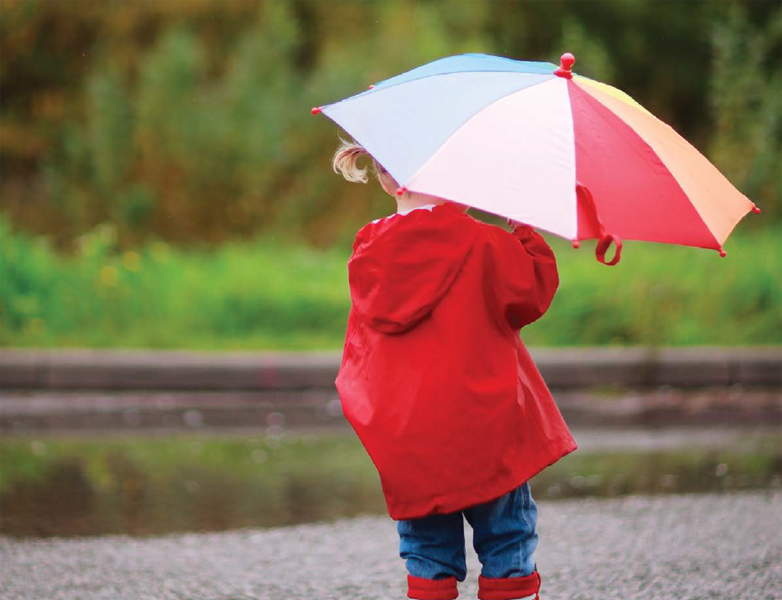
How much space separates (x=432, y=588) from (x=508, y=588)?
177 mm

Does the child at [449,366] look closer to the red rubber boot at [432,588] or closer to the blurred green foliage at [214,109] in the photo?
the red rubber boot at [432,588]

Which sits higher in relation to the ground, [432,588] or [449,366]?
[449,366]

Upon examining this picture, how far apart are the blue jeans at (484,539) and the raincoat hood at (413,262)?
0.48 m

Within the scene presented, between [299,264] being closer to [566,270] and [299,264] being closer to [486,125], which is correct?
[566,270]

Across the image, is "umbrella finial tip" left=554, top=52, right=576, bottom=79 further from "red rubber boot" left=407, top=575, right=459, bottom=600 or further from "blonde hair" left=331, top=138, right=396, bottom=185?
"red rubber boot" left=407, top=575, right=459, bottom=600

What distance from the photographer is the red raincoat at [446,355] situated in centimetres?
304

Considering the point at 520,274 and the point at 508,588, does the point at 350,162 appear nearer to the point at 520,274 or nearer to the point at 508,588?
the point at 520,274

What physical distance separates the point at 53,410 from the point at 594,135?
515 centimetres

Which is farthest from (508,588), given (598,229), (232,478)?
(232,478)

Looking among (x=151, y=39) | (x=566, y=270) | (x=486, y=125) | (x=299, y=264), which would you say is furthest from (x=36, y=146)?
(x=486, y=125)

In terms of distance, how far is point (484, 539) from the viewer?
10.5 ft

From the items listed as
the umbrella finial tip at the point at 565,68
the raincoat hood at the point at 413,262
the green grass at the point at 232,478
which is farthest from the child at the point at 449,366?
the green grass at the point at 232,478

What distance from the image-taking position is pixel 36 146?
Answer: 14.6 meters

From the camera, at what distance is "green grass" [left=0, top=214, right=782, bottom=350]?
360 inches
